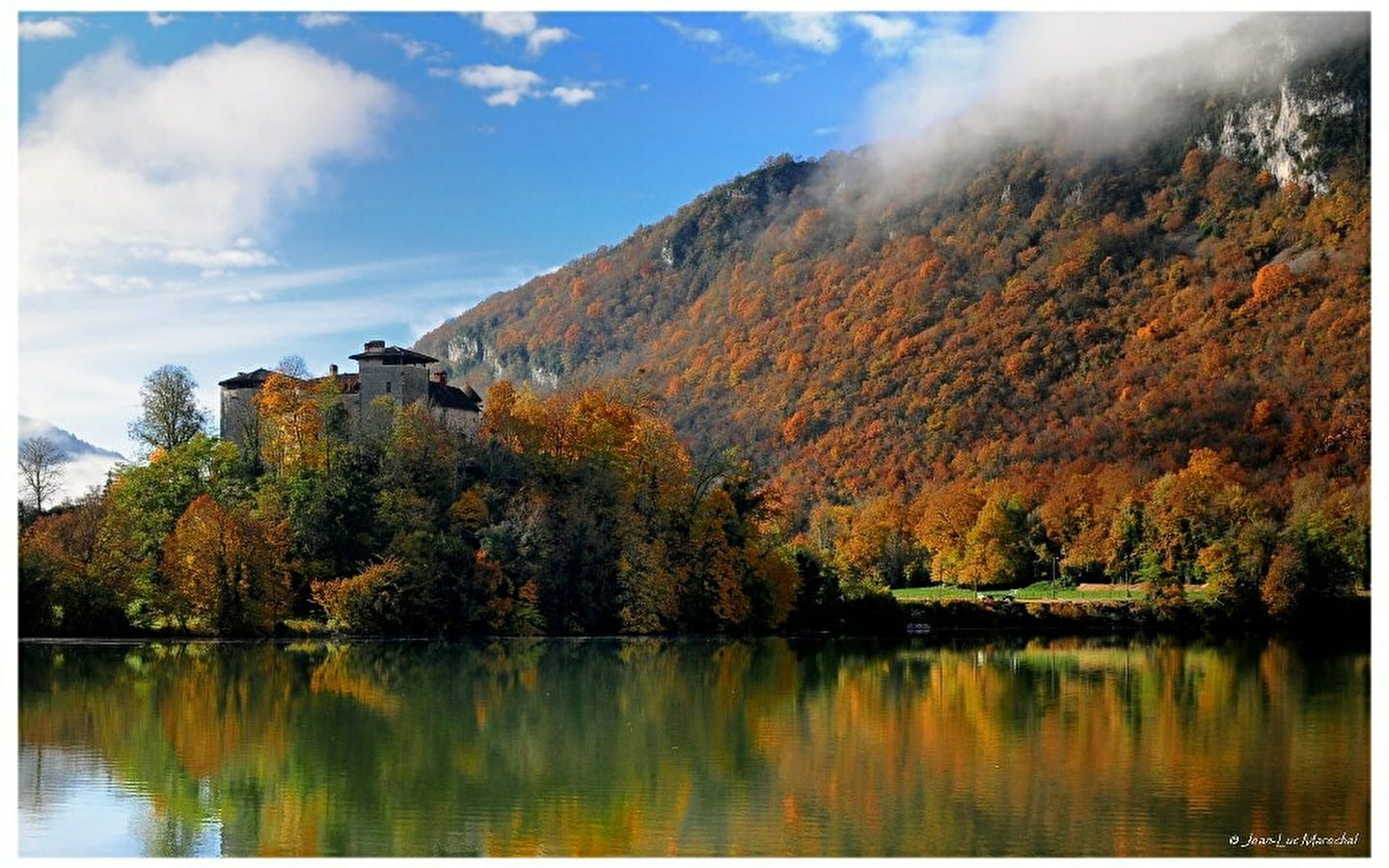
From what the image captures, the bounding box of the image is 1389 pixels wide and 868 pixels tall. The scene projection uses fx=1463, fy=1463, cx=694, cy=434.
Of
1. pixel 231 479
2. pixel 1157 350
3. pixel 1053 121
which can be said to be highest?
pixel 1053 121

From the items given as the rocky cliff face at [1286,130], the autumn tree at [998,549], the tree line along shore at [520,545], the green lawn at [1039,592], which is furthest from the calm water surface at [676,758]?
the rocky cliff face at [1286,130]

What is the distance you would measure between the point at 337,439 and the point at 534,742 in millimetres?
25298

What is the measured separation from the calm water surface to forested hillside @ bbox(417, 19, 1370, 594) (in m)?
24.7

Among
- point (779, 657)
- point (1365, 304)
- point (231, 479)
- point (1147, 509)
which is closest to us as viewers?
point (779, 657)

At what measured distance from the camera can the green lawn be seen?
5244 cm

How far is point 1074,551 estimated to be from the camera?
2229 inches

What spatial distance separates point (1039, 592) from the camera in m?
56.1

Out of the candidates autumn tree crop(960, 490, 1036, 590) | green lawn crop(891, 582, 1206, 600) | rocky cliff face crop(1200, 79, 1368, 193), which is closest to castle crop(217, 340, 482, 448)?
green lawn crop(891, 582, 1206, 600)

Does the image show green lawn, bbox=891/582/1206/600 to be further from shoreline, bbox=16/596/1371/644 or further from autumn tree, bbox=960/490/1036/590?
shoreline, bbox=16/596/1371/644

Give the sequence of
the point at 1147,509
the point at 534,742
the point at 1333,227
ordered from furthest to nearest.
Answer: the point at 1333,227 < the point at 1147,509 < the point at 534,742

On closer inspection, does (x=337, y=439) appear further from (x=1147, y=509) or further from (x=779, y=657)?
(x=1147, y=509)

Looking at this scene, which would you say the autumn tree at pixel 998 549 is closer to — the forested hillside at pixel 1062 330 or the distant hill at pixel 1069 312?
the forested hillside at pixel 1062 330

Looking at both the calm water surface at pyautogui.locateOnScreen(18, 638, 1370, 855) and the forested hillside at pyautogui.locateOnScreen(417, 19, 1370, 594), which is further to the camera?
the forested hillside at pyautogui.locateOnScreen(417, 19, 1370, 594)

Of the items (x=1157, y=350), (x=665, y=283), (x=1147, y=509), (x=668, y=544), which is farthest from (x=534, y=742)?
(x=665, y=283)
